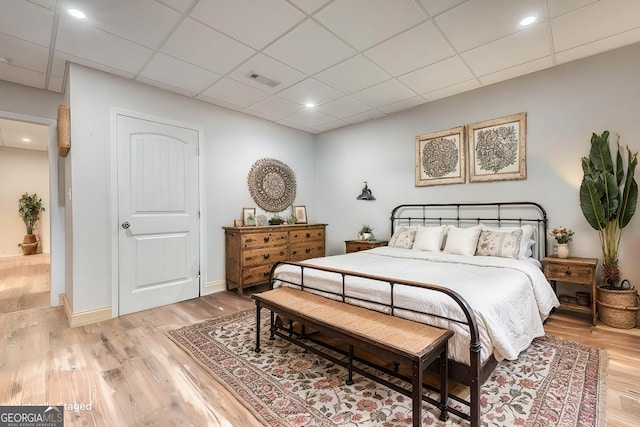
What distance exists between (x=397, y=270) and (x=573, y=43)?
8.93ft

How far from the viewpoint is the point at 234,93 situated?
3.82 m

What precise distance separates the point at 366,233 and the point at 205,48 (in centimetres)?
336

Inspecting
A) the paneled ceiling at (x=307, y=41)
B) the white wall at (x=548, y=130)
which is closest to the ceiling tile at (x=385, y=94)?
the paneled ceiling at (x=307, y=41)

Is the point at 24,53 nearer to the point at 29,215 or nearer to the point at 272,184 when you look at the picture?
the point at 272,184

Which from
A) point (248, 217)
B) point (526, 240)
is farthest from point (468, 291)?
point (248, 217)

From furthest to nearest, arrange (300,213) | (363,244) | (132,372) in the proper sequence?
1. (300,213)
2. (363,244)
3. (132,372)

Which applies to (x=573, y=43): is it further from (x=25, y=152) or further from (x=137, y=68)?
(x=25, y=152)

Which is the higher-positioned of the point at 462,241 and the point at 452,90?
the point at 452,90

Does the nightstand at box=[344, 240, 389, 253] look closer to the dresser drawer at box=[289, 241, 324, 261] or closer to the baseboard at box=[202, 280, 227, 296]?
the dresser drawer at box=[289, 241, 324, 261]

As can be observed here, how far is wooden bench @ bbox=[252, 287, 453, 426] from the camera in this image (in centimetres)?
143

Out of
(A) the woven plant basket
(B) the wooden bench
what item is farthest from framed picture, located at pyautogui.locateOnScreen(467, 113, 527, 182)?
(B) the wooden bench

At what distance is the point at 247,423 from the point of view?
164 centimetres

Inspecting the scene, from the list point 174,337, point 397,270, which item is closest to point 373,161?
point 397,270

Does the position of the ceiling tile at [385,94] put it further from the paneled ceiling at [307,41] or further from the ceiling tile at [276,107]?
the ceiling tile at [276,107]
